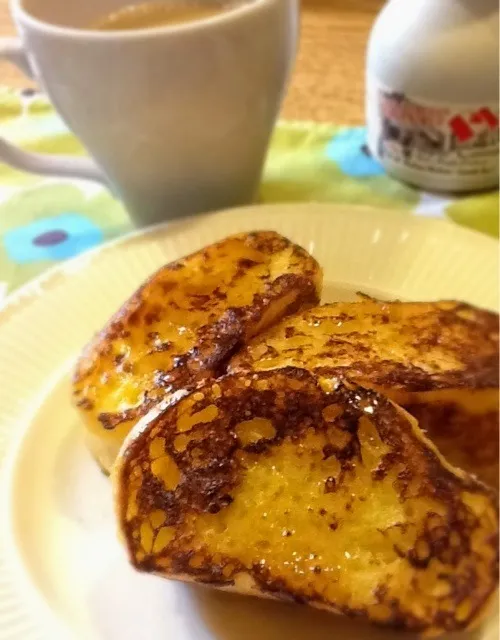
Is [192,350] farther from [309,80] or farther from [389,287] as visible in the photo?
[309,80]

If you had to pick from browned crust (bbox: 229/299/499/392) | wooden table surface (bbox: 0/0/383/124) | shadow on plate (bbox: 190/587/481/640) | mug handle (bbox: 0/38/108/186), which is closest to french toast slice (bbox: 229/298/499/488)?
browned crust (bbox: 229/299/499/392)

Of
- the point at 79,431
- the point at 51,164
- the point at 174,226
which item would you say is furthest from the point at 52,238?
the point at 79,431

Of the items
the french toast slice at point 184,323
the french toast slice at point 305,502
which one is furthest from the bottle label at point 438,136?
the french toast slice at point 305,502

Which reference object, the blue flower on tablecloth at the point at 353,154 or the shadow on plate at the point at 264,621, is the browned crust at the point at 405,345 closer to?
the shadow on plate at the point at 264,621

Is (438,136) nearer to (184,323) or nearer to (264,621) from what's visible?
(184,323)

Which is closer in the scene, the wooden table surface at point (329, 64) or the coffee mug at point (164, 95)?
the coffee mug at point (164, 95)

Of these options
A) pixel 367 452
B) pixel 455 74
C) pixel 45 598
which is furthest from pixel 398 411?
pixel 455 74
